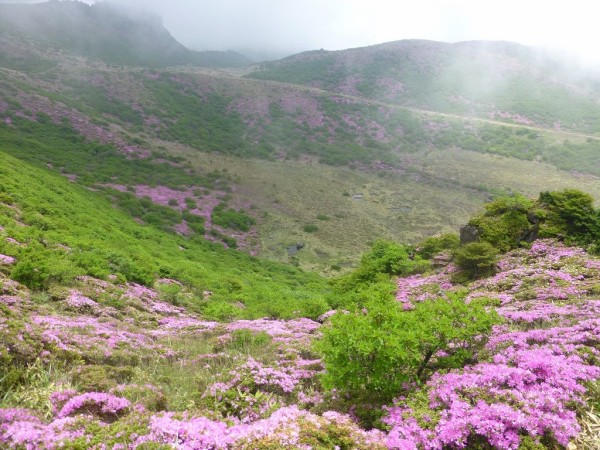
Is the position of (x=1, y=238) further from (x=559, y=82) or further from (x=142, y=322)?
(x=559, y=82)

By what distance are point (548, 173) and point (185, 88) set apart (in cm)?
7006

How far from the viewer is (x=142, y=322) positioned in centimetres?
1211

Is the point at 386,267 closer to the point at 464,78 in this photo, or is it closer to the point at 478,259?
the point at 478,259

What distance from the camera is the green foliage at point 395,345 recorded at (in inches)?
223

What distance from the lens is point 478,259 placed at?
14.3 metres

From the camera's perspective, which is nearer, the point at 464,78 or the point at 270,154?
the point at 270,154

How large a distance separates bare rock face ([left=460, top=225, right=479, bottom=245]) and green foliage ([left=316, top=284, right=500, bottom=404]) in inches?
440

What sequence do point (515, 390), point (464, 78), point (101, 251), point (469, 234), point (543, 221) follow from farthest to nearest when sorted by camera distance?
point (464, 78) < point (469, 234) < point (101, 251) < point (543, 221) < point (515, 390)

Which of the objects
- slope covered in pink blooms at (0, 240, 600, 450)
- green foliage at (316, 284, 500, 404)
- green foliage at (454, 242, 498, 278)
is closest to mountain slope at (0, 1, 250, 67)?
slope covered in pink blooms at (0, 240, 600, 450)

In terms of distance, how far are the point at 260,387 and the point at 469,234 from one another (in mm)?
14009

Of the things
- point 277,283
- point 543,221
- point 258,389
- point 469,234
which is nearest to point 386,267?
point 469,234

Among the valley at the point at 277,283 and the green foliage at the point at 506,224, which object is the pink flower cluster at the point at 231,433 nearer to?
the valley at the point at 277,283

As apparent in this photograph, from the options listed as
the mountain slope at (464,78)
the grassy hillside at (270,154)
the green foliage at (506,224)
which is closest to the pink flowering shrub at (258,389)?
the green foliage at (506,224)

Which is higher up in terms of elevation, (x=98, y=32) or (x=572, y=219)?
(x=98, y=32)
